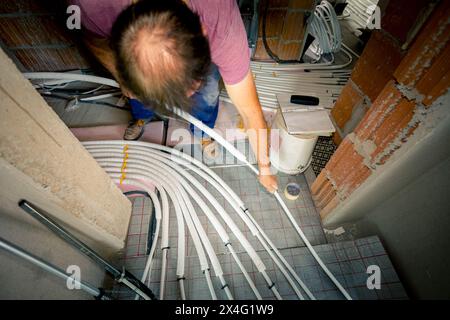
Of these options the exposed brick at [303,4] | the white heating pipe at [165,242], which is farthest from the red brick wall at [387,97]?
the exposed brick at [303,4]

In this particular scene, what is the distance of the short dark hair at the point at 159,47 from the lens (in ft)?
2.42

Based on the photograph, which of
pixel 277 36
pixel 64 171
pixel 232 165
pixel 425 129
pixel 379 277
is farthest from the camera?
pixel 277 36

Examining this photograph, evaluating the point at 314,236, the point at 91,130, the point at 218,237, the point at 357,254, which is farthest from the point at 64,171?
the point at 357,254

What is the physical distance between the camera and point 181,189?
153 centimetres

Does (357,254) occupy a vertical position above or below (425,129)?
below

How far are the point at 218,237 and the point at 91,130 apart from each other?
66.2 inches

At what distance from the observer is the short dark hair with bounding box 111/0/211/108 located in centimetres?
74

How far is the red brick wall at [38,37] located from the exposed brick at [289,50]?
2.43 metres

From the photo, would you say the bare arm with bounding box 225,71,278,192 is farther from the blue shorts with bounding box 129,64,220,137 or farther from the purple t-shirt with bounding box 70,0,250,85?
the blue shorts with bounding box 129,64,220,137

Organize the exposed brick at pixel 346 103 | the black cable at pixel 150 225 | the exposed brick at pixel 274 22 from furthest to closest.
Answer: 1. the exposed brick at pixel 274 22
2. the exposed brick at pixel 346 103
3. the black cable at pixel 150 225

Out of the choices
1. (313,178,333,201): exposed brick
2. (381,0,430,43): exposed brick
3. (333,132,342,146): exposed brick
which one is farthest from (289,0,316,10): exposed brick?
(313,178,333,201): exposed brick

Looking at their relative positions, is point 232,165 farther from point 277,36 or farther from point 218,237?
point 277,36

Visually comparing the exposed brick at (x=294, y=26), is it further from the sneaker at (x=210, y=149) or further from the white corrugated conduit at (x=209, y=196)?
the white corrugated conduit at (x=209, y=196)

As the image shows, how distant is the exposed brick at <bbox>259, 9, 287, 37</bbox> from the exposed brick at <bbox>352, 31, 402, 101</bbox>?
1379 millimetres
